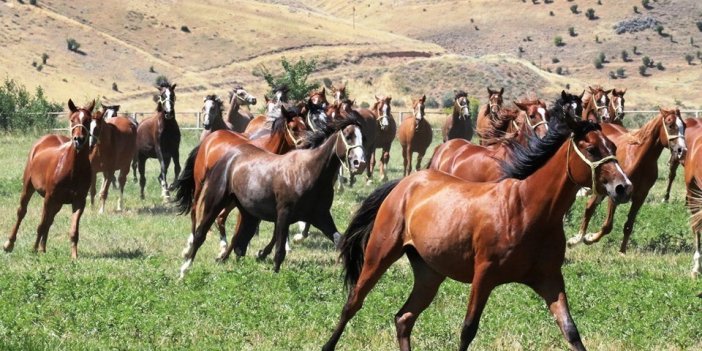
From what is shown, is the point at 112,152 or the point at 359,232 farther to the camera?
the point at 112,152

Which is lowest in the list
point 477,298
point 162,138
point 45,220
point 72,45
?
point 72,45

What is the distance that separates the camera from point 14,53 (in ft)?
295

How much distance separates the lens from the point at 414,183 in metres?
9.02

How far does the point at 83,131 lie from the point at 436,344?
7.53 meters

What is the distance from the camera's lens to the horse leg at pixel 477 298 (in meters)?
8.00

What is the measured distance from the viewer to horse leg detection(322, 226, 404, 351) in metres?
8.80

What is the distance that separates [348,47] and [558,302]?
106m

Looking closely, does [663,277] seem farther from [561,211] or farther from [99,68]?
[99,68]

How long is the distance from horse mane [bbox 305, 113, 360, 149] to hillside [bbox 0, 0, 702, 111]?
6926cm

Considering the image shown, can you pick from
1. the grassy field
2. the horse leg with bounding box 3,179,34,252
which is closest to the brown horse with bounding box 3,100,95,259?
the horse leg with bounding box 3,179,34,252

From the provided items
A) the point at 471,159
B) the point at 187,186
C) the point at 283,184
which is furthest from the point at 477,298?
the point at 187,186

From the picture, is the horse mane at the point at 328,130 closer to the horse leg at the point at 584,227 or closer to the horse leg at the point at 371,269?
the horse leg at the point at 584,227

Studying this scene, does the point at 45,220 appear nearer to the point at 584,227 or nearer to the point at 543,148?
the point at 584,227

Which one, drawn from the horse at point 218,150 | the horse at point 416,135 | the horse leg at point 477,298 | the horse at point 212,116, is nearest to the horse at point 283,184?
A: the horse at point 218,150
